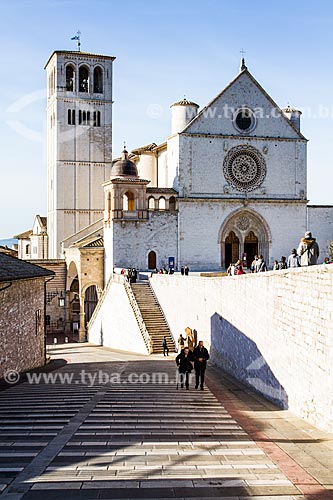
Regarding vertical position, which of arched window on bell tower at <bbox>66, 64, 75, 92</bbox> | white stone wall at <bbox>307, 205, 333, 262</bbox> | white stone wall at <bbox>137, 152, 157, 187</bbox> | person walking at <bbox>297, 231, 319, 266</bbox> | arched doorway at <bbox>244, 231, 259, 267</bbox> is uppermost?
arched window on bell tower at <bbox>66, 64, 75, 92</bbox>

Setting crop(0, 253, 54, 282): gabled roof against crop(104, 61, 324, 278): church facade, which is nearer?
crop(0, 253, 54, 282): gabled roof

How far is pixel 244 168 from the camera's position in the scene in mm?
49531

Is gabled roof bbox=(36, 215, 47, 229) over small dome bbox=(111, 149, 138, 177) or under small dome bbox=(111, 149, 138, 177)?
under

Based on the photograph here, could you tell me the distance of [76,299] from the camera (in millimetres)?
56281

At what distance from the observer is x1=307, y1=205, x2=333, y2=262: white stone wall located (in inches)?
2004

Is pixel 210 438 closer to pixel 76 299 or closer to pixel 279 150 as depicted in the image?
pixel 279 150

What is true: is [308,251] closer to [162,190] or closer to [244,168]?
[162,190]

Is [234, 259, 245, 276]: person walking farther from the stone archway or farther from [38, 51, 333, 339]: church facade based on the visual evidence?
the stone archway

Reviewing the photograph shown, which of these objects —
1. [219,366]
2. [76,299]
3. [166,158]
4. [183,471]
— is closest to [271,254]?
[166,158]

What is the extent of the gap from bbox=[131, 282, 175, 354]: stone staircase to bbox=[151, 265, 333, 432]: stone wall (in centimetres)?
474

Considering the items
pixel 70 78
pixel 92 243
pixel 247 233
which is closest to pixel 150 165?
pixel 92 243

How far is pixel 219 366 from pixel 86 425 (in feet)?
45.5

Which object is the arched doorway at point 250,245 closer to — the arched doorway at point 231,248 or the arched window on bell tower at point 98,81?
the arched doorway at point 231,248

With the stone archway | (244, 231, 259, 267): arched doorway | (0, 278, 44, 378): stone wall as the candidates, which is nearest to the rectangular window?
(0, 278, 44, 378): stone wall
